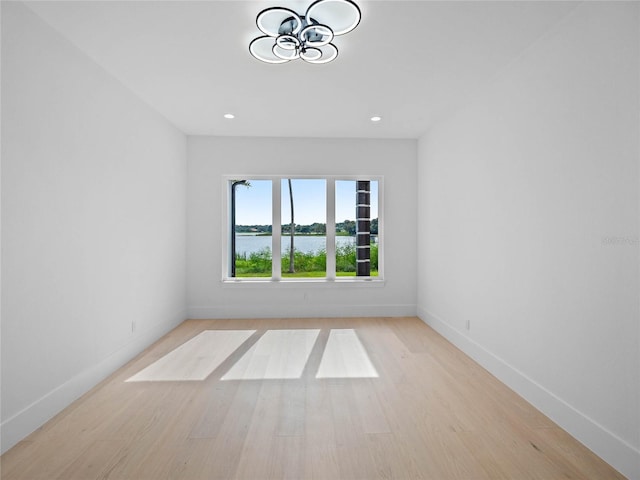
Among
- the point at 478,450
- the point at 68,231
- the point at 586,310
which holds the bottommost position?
the point at 478,450

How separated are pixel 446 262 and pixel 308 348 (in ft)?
6.34

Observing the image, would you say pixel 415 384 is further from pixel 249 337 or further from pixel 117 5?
pixel 117 5

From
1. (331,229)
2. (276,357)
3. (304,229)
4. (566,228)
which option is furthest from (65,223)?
(566,228)

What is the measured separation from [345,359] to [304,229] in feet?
7.57

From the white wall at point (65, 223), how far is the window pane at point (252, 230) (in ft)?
4.79

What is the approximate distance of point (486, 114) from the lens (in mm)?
3188

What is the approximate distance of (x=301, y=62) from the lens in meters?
2.81

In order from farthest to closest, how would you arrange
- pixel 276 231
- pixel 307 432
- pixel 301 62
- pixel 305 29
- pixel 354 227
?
pixel 354 227 → pixel 276 231 → pixel 301 62 → pixel 305 29 → pixel 307 432

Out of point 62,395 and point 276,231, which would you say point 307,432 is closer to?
point 62,395

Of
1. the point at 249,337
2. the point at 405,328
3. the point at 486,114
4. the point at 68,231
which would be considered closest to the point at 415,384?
the point at 405,328

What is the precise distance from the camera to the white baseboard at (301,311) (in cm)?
490

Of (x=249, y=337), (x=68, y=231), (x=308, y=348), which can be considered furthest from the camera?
(x=249, y=337)

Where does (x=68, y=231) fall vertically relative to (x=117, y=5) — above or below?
below

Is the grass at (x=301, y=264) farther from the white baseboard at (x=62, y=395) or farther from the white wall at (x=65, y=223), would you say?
the white baseboard at (x=62, y=395)
